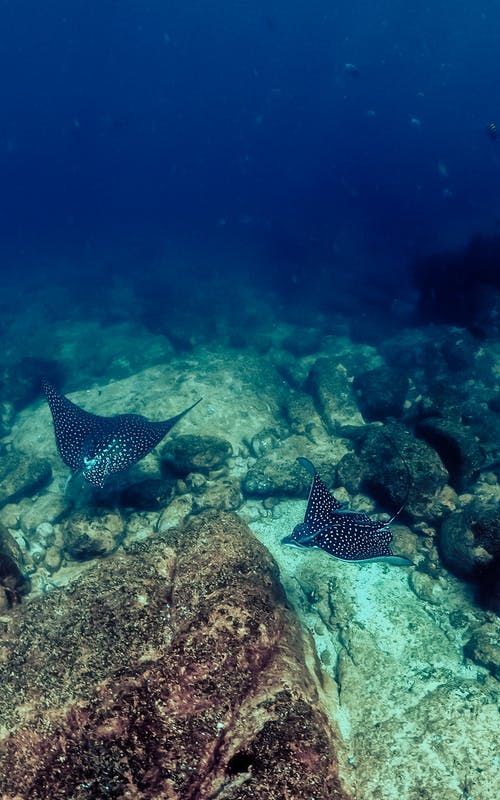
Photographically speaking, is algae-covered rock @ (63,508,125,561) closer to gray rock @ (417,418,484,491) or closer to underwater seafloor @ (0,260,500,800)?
underwater seafloor @ (0,260,500,800)

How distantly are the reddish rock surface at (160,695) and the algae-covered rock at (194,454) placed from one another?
4150mm

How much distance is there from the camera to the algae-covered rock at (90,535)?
6234 mm

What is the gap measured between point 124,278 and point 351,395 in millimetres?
29471

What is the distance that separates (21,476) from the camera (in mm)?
8477

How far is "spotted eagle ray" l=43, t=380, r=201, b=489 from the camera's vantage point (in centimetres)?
628

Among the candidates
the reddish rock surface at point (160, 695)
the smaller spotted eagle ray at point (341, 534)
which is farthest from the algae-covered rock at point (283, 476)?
the reddish rock surface at point (160, 695)

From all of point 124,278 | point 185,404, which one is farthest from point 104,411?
point 124,278

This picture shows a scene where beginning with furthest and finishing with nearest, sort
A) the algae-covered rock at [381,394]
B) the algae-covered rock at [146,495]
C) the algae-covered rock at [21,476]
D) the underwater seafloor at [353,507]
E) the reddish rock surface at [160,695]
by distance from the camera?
the algae-covered rock at [381,394] → the algae-covered rock at [21,476] → the algae-covered rock at [146,495] → the underwater seafloor at [353,507] → the reddish rock surface at [160,695]

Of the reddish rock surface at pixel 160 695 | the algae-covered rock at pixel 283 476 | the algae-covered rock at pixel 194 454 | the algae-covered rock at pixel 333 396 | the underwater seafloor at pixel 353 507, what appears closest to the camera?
the reddish rock surface at pixel 160 695

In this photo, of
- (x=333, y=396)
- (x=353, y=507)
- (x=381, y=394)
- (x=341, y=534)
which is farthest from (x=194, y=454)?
(x=381, y=394)

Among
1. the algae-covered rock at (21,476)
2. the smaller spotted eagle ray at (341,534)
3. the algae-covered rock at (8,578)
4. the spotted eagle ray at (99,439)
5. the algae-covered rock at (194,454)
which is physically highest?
the smaller spotted eagle ray at (341,534)

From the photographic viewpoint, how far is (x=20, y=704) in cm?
291

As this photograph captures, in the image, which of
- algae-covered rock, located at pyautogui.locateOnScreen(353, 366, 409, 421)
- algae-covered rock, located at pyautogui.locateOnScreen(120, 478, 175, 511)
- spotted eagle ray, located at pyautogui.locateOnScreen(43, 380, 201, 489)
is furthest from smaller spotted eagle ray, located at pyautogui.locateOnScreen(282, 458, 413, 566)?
algae-covered rock, located at pyautogui.locateOnScreen(353, 366, 409, 421)

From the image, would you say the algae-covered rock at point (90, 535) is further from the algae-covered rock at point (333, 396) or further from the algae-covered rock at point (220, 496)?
the algae-covered rock at point (333, 396)
